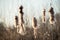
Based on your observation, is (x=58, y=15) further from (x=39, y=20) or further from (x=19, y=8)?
(x=19, y=8)

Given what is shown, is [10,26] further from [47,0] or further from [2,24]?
[47,0]

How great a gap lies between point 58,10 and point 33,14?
43 cm

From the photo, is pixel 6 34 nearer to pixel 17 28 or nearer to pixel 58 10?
pixel 17 28

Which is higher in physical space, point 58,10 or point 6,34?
point 58,10

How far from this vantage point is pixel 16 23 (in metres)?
4.79

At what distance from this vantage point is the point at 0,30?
4879 millimetres

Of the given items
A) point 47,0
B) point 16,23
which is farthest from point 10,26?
point 47,0

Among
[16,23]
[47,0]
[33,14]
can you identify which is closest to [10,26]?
[16,23]

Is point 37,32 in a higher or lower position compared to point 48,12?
lower

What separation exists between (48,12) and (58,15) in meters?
0.18

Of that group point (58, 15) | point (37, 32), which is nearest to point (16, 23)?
point (37, 32)

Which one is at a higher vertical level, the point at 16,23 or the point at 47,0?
the point at 47,0

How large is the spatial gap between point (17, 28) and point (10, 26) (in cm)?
14

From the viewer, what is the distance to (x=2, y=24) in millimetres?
4887
